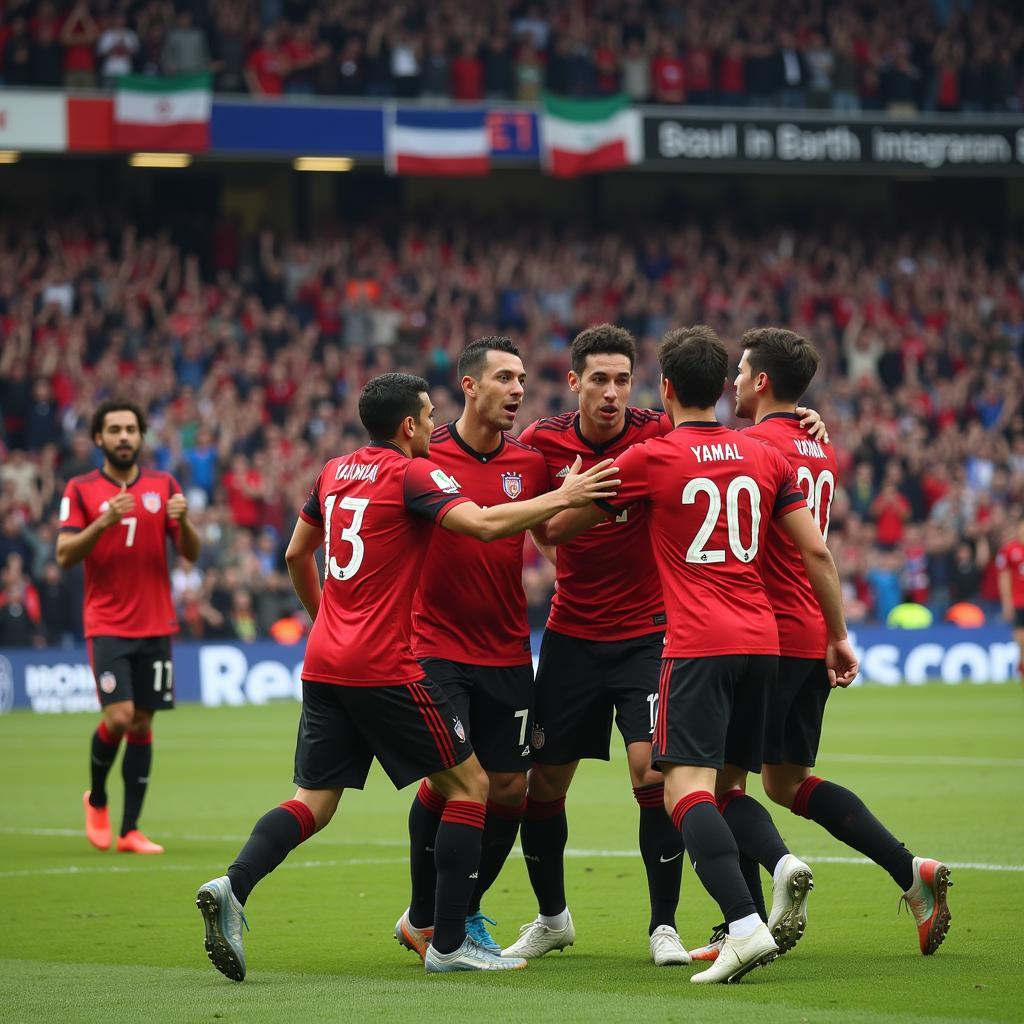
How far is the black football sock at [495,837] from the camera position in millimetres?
8023

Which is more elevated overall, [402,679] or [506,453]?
[506,453]

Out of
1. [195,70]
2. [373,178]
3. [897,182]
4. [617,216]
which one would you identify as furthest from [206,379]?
[897,182]

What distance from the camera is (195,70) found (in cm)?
3045

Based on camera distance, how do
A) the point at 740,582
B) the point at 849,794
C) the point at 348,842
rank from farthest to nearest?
the point at 348,842 < the point at 849,794 < the point at 740,582

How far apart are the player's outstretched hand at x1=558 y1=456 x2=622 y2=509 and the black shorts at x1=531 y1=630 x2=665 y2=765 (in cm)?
101

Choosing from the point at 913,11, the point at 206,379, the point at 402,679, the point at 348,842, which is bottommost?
the point at 348,842

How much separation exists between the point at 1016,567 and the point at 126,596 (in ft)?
46.6

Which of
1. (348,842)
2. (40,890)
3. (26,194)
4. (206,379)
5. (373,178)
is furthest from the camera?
(373,178)

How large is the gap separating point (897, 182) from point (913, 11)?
3.49m

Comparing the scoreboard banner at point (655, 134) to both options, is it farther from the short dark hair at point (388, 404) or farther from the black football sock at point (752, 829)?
the black football sock at point (752, 829)

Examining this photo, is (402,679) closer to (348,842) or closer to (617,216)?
(348,842)

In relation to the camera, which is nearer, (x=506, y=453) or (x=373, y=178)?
(x=506, y=453)

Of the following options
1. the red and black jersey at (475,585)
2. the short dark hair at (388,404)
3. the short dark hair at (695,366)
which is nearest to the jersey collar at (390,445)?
the short dark hair at (388,404)

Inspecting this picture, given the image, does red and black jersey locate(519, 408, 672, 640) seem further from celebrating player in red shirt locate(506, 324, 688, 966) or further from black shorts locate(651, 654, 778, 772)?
black shorts locate(651, 654, 778, 772)
